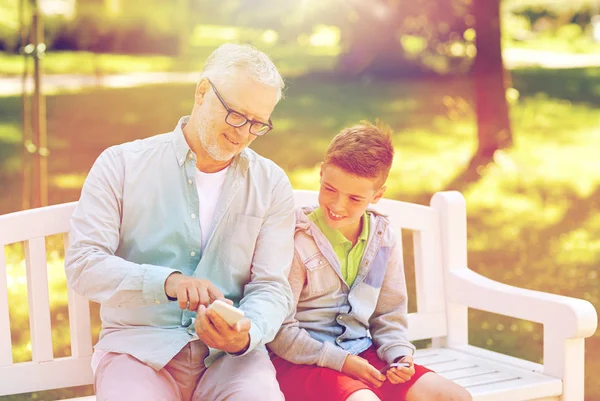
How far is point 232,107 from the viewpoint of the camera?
9.31ft

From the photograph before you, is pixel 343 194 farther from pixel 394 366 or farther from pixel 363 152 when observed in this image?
pixel 394 366

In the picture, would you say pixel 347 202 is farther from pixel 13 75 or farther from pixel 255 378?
pixel 13 75

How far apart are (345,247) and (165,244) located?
684 millimetres

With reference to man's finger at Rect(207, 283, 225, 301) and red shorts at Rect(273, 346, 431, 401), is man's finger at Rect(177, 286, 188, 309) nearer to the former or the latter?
man's finger at Rect(207, 283, 225, 301)

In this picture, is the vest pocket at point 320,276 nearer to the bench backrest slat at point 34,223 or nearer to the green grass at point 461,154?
the bench backrest slat at point 34,223

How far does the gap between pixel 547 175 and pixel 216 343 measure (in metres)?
7.57

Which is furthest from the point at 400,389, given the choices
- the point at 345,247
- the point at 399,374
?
the point at 345,247

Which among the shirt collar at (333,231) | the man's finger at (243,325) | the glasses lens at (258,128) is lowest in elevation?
the man's finger at (243,325)

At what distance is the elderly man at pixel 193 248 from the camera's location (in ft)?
8.82

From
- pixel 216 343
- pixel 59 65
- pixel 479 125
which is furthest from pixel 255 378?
pixel 59 65

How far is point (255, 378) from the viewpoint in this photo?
9.07 feet

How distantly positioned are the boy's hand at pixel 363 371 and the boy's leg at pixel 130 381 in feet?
1.84

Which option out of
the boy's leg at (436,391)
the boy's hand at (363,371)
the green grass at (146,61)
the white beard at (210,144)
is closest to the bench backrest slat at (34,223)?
the white beard at (210,144)

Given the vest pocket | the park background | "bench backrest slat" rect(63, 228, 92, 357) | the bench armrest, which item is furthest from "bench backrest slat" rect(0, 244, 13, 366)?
the park background
